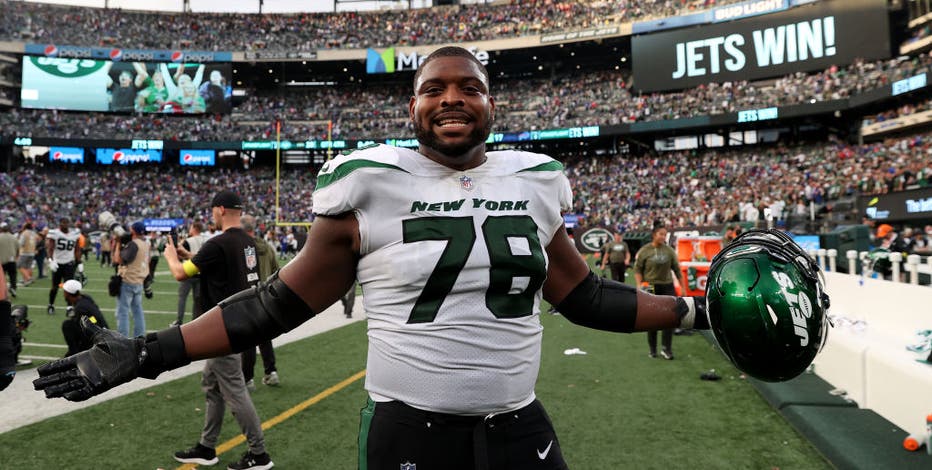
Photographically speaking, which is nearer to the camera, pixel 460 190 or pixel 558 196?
pixel 460 190

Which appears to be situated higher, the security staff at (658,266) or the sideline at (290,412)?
the security staff at (658,266)

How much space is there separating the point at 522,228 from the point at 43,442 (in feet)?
16.0

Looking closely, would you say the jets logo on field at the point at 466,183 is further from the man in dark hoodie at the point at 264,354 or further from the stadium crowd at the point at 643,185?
the stadium crowd at the point at 643,185

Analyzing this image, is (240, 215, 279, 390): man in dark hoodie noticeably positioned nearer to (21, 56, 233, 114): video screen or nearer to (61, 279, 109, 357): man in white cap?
(61, 279, 109, 357): man in white cap

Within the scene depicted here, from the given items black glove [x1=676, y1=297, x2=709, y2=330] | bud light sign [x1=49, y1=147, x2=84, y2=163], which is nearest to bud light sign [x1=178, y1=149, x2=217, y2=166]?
bud light sign [x1=49, y1=147, x2=84, y2=163]

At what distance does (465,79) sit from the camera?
5.85 ft

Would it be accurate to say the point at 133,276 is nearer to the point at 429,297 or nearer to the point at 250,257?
the point at 250,257

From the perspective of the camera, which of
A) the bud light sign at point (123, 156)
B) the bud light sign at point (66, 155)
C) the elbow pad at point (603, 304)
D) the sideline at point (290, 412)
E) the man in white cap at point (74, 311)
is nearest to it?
the elbow pad at point (603, 304)

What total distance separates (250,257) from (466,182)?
3629 mm

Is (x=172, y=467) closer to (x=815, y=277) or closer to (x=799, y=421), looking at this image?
(x=815, y=277)

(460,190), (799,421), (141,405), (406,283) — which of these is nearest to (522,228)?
(460,190)

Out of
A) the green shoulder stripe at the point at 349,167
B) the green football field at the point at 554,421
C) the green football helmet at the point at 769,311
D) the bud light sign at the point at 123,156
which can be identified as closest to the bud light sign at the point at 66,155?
the bud light sign at the point at 123,156

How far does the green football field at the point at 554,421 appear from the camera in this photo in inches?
175

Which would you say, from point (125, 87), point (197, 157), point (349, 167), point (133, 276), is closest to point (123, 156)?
point (197, 157)
